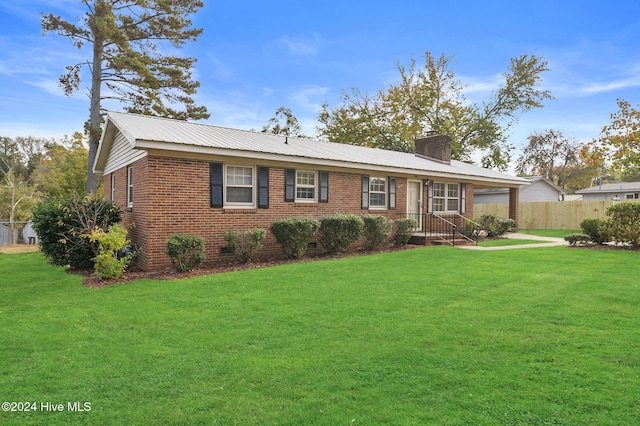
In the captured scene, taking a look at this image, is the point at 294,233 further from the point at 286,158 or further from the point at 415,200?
the point at 415,200

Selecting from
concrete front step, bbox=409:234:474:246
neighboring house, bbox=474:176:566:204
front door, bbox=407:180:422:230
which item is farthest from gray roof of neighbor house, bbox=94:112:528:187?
neighboring house, bbox=474:176:566:204

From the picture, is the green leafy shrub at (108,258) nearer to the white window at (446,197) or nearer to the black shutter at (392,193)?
the black shutter at (392,193)

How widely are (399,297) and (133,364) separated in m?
4.03

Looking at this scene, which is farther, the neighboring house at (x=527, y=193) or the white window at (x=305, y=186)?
A: the neighboring house at (x=527, y=193)

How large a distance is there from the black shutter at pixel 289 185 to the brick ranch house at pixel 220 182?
0.03m

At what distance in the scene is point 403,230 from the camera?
1407 cm

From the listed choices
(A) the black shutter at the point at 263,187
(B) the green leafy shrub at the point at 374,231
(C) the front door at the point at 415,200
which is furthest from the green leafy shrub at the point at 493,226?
(A) the black shutter at the point at 263,187

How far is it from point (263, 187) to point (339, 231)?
8.55 ft

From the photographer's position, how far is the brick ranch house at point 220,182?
9.73 m

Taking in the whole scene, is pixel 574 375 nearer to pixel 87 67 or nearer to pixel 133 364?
pixel 133 364

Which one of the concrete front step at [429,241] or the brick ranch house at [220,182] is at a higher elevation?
the brick ranch house at [220,182]

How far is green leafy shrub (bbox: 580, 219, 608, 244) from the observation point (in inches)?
539

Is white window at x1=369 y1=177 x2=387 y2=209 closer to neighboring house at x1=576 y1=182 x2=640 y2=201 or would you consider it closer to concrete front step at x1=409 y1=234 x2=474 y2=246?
concrete front step at x1=409 y1=234 x2=474 y2=246

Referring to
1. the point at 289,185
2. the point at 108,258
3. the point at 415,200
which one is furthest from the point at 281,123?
the point at 108,258
